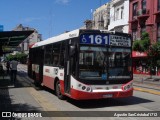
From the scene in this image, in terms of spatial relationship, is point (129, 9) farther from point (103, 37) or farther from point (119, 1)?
point (103, 37)

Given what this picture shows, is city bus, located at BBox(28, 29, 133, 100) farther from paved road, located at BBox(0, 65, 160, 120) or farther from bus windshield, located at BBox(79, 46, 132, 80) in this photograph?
paved road, located at BBox(0, 65, 160, 120)

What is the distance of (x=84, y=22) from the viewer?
227 ft

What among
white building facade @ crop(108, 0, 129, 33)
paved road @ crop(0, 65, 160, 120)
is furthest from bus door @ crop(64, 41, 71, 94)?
white building facade @ crop(108, 0, 129, 33)

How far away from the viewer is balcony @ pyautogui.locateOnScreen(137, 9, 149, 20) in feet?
139

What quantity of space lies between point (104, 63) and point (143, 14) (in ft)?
105

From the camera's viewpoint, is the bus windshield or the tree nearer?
the bus windshield

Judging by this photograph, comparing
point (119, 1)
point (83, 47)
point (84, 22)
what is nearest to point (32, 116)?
point (83, 47)

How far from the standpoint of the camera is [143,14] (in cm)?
4319

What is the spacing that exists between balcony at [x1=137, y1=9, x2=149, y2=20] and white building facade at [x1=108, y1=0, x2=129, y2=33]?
4.44 meters

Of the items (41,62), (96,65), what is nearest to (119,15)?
(41,62)

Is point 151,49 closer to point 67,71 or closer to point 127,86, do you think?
point 127,86

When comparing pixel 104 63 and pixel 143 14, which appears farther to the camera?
pixel 143 14

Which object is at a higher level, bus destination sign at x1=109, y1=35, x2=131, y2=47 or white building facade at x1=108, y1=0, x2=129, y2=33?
white building facade at x1=108, y1=0, x2=129, y2=33

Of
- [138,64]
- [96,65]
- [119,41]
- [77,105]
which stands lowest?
[77,105]
